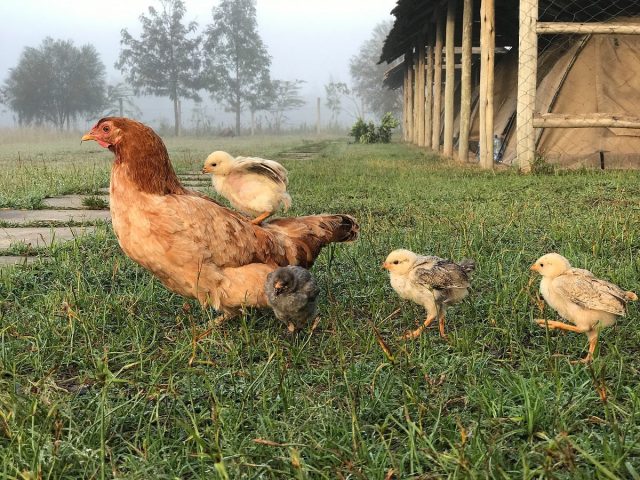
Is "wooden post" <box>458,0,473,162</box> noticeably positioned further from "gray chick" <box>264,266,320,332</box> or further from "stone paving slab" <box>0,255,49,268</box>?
"gray chick" <box>264,266,320,332</box>

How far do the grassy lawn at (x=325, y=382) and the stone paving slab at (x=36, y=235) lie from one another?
527 millimetres

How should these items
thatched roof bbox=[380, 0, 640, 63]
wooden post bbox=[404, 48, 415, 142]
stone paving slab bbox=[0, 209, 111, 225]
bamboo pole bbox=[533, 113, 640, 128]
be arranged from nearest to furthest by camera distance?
stone paving slab bbox=[0, 209, 111, 225], bamboo pole bbox=[533, 113, 640, 128], thatched roof bbox=[380, 0, 640, 63], wooden post bbox=[404, 48, 415, 142]

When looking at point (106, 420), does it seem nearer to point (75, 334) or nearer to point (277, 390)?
point (277, 390)

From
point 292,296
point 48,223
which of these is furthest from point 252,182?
point 48,223

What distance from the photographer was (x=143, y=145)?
122 inches

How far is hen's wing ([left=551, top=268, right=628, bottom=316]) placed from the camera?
2.46m

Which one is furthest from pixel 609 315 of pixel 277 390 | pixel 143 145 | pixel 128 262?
pixel 128 262

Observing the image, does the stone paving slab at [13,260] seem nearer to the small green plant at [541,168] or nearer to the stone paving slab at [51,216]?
the stone paving slab at [51,216]

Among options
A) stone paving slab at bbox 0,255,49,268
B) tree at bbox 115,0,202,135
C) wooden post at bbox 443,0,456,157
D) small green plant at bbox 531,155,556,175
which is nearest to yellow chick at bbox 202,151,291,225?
stone paving slab at bbox 0,255,49,268

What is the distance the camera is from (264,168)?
411cm

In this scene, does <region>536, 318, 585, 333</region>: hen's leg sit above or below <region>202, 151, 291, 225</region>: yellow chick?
below

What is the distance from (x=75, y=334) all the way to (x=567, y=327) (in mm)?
2260

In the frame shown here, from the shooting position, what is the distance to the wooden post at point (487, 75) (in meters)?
10.4

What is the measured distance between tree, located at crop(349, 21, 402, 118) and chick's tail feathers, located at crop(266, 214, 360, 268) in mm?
74212
